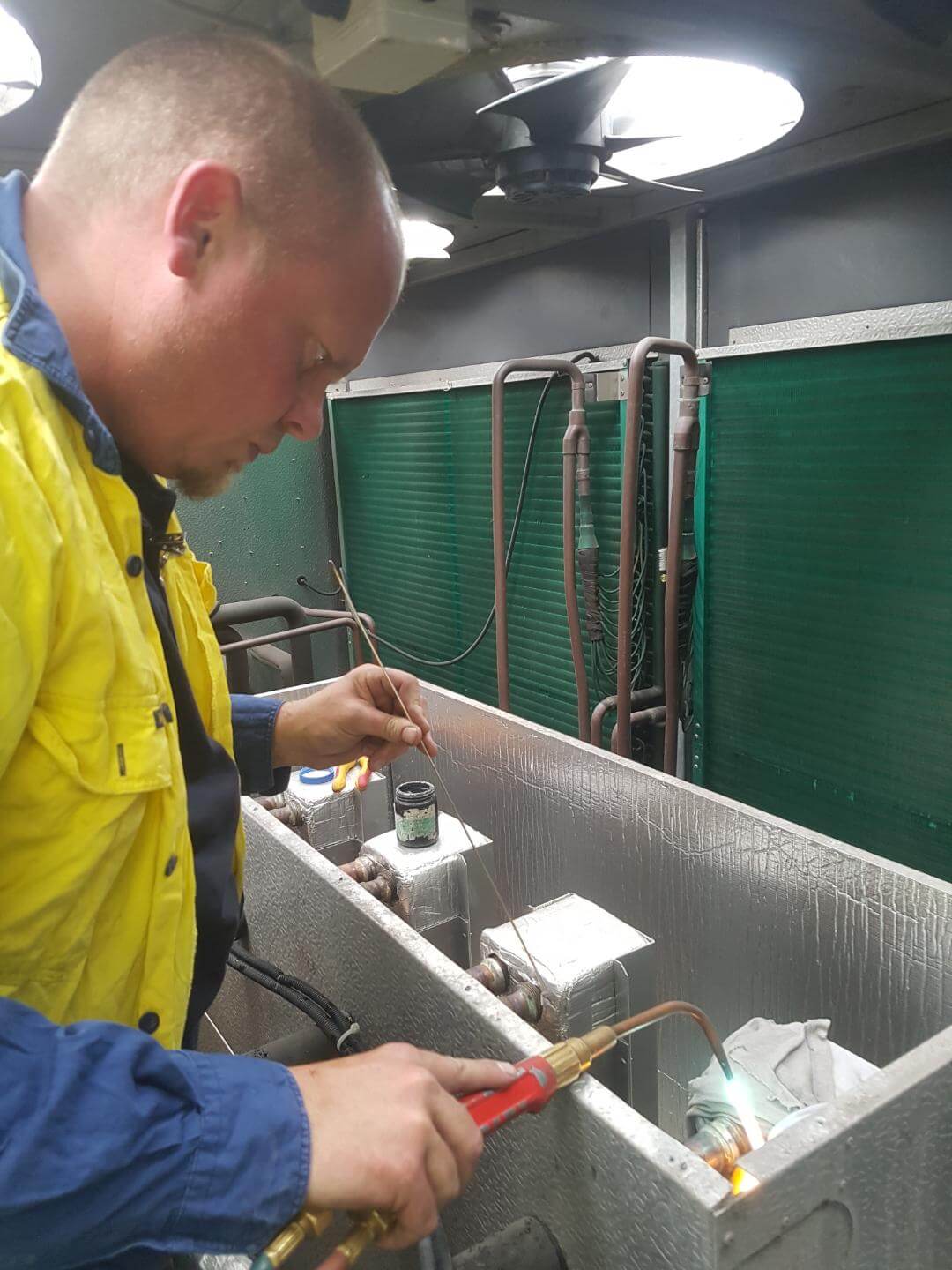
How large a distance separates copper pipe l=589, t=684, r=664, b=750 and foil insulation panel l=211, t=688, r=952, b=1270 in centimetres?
70

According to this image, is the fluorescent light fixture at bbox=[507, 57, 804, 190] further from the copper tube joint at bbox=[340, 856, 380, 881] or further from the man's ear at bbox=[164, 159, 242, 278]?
the copper tube joint at bbox=[340, 856, 380, 881]

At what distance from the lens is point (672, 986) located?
1.47 metres

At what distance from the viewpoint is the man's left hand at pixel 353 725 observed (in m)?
1.29

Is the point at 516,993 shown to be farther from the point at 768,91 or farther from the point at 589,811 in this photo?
the point at 768,91

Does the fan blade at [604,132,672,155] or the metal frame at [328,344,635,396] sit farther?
the metal frame at [328,344,635,396]

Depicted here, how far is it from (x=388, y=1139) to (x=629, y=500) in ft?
6.28

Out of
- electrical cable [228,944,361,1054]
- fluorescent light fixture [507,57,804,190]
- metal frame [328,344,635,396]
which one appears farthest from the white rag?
metal frame [328,344,635,396]

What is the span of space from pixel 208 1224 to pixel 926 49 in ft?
6.00

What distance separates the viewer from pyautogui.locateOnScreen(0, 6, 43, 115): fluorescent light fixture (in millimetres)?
1423

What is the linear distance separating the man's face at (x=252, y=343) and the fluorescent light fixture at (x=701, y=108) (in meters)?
1.14

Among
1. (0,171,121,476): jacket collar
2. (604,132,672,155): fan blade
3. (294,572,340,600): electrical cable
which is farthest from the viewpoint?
(294,572,340,600): electrical cable

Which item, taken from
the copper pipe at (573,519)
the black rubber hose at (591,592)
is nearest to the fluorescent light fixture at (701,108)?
the copper pipe at (573,519)

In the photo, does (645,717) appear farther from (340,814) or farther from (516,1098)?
(516,1098)

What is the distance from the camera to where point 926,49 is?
140 centimetres
